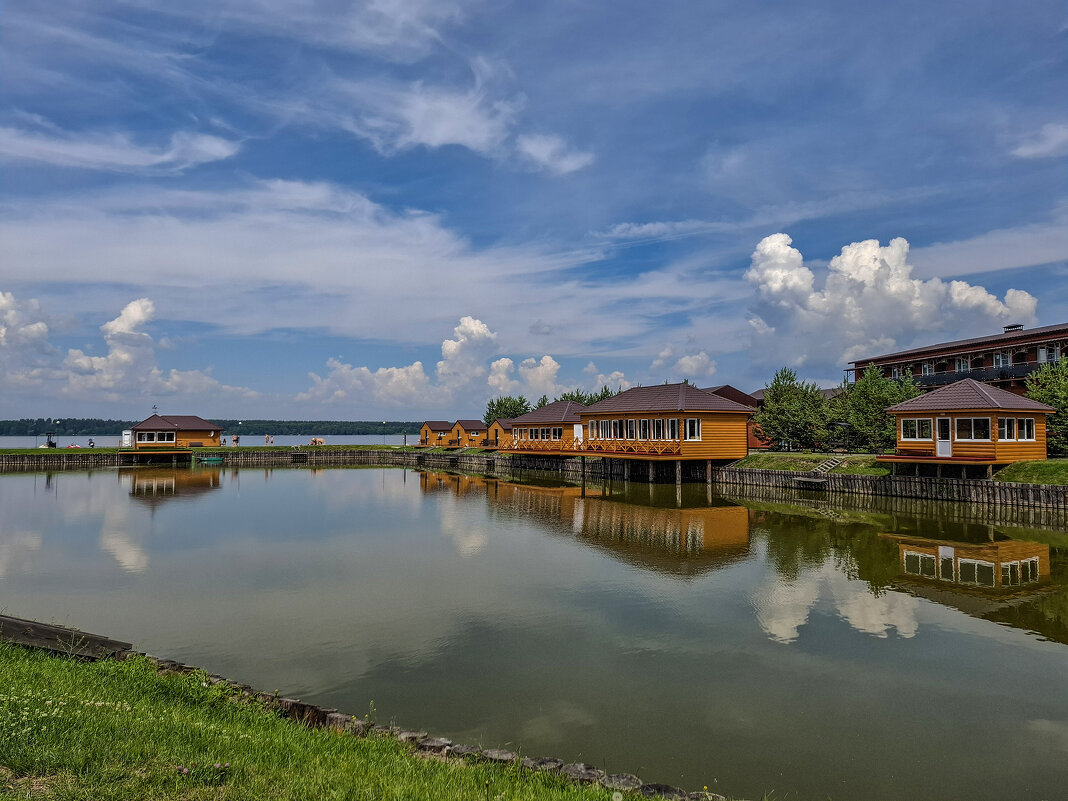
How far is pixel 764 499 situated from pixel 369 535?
24.7 metres

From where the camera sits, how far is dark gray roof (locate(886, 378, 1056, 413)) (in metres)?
35.8

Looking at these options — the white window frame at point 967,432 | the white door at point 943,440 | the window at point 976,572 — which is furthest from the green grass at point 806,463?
the window at point 976,572

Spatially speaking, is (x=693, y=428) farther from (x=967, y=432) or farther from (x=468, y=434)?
(x=468, y=434)

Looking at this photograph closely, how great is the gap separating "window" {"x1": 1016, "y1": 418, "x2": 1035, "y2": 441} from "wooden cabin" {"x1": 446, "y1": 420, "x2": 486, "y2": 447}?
195 feet

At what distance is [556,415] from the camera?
6631 centimetres

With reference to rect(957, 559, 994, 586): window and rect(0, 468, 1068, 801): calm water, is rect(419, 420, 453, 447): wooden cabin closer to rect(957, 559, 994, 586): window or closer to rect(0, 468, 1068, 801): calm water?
rect(0, 468, 1068, 801): calm water

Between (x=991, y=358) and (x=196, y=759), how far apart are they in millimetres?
67948

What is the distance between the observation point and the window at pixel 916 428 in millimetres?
39031

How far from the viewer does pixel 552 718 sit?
988cm

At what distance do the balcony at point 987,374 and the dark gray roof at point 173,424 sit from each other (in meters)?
80.5

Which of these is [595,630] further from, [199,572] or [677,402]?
[677,402]

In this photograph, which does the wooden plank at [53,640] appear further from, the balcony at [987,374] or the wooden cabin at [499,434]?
the wooden cabin at [499,434]

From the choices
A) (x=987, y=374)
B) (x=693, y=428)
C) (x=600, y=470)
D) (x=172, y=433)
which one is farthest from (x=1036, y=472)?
(x=172, y=433)

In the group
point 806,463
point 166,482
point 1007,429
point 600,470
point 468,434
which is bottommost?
point 166,482
